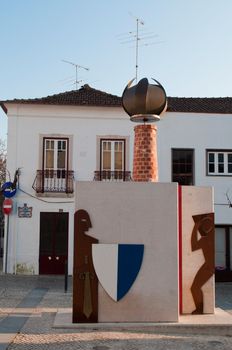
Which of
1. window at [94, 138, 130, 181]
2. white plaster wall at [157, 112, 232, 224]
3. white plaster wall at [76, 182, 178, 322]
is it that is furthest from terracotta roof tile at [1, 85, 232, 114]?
white plaster wall at [76, 182, 178, 322]

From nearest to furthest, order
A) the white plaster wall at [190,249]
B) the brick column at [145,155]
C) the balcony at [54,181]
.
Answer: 1. the white plaster wall at [190,249]
2. the brick column at [145,155]
3. the balcony at [54,181]

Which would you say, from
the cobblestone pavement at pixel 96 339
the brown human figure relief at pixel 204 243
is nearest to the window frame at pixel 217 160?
the brown human figure relief at pixel 204 243

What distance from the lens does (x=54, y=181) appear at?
2067cm

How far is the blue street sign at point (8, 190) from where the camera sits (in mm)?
20275

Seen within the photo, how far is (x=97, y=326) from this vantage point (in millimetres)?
9438

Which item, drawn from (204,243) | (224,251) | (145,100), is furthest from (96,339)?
(224,251)

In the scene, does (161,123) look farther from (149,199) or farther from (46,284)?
(149,199)

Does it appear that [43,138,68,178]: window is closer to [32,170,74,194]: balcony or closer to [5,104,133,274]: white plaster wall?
[32,170,74,194]: balcony

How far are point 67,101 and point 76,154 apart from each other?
2.21 m

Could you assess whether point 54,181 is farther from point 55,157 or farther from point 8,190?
point 8,190

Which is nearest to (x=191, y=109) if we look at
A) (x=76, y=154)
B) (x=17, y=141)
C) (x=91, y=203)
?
(x=76, y=154)

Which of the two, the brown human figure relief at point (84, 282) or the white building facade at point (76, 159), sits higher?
the white building facade at point (76, 159)

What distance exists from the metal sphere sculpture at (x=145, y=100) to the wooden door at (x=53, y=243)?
34.6 ft

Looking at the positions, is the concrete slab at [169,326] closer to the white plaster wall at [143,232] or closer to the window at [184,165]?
the white plaster wall at [143,232]
